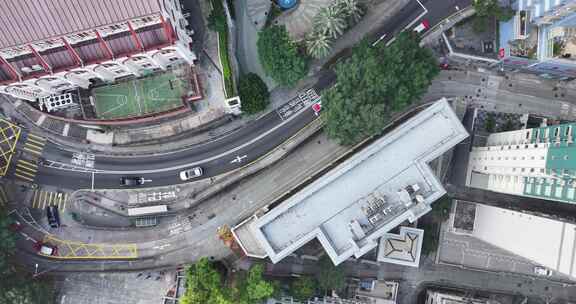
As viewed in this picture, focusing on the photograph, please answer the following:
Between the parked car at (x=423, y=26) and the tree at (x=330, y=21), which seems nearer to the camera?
the tree at (x=330, y=21)

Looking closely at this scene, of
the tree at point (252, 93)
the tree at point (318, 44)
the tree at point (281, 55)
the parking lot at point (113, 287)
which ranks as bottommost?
the parking lot at point (113, 287)

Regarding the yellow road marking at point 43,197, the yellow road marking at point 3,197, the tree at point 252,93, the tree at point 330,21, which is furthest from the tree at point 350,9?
the yellow road marking at point 3,197

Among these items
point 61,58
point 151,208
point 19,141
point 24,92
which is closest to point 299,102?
point 151,208

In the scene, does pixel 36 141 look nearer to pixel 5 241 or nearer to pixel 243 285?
pixel 5 241

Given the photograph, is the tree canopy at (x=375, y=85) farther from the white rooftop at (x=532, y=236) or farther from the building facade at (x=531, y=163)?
the white rooftop at (x=532, y=236)

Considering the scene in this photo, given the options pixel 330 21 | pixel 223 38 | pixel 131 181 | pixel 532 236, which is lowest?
pixel 131 181

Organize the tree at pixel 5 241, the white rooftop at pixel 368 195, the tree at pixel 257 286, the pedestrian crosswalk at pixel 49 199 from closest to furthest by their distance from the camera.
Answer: the white rooftop at pixel 368 195
the tree at pixel 257 286
the tree at pixel 5 241
the pedestrian crosswalk at pixel 49 199

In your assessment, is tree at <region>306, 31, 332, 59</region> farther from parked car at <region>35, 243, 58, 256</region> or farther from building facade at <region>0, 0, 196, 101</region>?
parked car at <region>35, 243, 58, 256</region>

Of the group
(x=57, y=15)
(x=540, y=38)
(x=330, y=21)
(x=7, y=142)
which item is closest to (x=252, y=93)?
(x=330, y=21)
